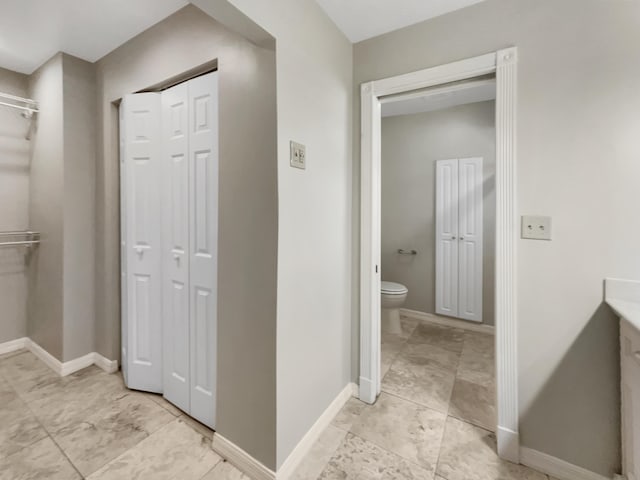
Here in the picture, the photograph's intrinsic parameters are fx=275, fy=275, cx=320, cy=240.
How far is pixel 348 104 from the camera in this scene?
1.87 meters

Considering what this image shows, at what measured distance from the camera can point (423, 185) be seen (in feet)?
11.0

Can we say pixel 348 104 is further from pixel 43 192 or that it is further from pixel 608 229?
pixel 43 192

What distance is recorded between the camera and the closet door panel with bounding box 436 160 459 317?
3.15 m

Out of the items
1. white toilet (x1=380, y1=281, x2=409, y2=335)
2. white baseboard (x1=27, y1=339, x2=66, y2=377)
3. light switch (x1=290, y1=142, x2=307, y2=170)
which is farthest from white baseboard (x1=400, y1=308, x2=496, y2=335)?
white baseboard (x1=27, y1=339, x2=66, y2=377)

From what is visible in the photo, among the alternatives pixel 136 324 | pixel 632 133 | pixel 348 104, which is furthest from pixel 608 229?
pixel 136 324

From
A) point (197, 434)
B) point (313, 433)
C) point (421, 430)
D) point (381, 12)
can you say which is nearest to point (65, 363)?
point (197, 434)

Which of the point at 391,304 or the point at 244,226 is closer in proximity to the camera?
the point at 244,226

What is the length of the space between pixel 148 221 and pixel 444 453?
2257mm

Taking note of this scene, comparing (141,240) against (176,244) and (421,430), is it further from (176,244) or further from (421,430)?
(421,430)

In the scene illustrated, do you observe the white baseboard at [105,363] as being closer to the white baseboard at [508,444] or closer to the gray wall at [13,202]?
the gray wall at [13,202]

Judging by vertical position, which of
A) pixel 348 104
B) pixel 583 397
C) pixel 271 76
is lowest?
pixel 583 397

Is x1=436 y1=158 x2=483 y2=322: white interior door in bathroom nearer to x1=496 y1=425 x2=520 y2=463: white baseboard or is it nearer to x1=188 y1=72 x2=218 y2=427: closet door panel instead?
x1=496 y1=425 x2=520 y2=463: white baseboard

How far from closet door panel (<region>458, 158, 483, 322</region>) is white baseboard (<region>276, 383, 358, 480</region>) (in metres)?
1.86

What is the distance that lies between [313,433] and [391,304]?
1563mm
